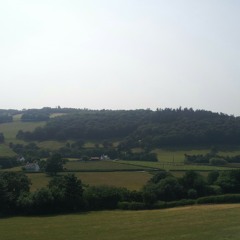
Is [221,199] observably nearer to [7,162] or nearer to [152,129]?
[7,162]

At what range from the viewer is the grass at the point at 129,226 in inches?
1444

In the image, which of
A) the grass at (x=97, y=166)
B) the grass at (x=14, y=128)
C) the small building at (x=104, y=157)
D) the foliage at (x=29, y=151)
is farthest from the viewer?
the grass at (x=14, y=128)

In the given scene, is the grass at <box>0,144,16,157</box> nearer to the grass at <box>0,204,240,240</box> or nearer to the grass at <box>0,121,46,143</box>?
the grass at <box>0,121,46,143</box>

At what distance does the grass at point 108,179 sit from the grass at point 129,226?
75.2 ft

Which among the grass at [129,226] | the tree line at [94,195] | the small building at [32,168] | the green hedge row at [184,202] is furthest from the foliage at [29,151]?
the grass at [129,226]

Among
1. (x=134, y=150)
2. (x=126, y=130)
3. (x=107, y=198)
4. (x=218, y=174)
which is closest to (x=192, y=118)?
(x=126, y=130)

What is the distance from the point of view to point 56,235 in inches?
1534

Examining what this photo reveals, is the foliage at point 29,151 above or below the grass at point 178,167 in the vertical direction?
above

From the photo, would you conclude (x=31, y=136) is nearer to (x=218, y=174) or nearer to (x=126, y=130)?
(x=126, y=130)

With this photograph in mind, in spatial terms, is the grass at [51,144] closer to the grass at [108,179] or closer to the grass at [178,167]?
the grass at [178,167]

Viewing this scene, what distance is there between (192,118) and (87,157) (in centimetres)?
7398

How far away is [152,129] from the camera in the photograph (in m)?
158

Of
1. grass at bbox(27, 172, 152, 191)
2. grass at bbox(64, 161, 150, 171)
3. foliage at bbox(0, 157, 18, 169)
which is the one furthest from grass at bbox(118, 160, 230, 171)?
foliage at bbox(0, 157, 18, 169)

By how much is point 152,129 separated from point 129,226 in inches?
4599
